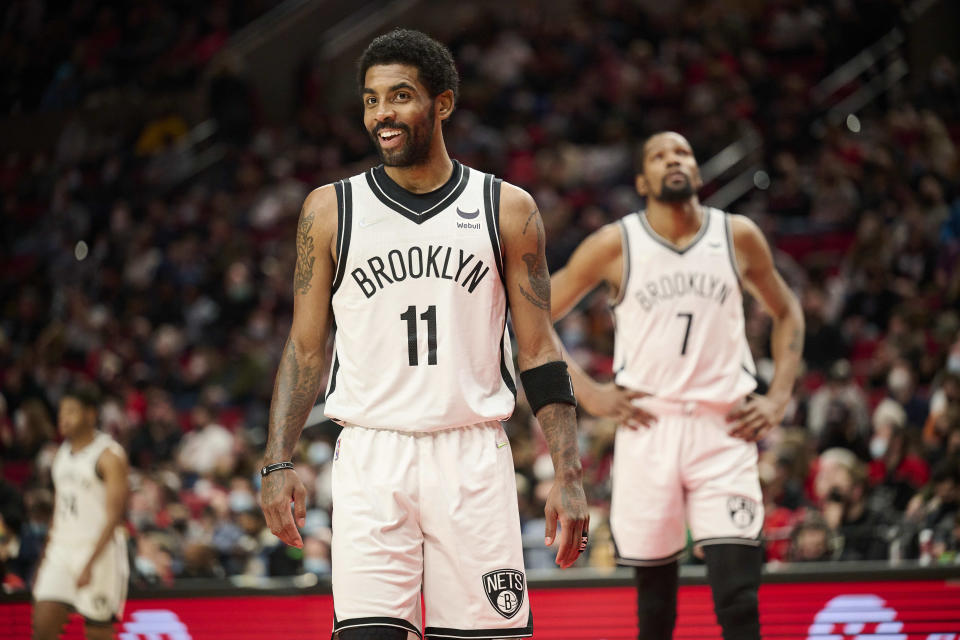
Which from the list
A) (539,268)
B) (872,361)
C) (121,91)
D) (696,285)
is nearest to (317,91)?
(121,91)

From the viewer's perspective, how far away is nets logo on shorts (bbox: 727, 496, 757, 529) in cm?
553

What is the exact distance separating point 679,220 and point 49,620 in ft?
14.5

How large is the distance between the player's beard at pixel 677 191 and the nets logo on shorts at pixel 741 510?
1.47m

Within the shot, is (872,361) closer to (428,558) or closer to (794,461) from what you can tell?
(794,461)

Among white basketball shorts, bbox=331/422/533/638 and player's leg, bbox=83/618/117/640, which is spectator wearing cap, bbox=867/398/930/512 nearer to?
player's leg, bbox=83/618/117/640

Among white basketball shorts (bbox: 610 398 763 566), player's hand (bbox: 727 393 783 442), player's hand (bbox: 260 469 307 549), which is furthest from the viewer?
player's hand (bbox: 727 393 783 442)

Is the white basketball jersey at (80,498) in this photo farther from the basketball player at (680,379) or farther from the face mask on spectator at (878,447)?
the face mask on spectator at (878,447)

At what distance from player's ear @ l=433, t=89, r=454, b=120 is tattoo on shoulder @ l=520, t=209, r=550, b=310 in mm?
432

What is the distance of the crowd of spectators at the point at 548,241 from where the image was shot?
33.0 ft

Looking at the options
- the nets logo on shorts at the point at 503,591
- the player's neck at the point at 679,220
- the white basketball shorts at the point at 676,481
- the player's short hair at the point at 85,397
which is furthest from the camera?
the player's short hair at the point at 85,397

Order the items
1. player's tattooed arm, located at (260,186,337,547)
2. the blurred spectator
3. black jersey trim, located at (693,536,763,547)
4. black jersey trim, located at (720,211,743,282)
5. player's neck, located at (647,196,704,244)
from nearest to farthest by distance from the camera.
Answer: player's tattooed arm, located at (260,186,337,547)
black jersey trim, located at (693,536,763,547)
black jersey trim, located at (720,211,743,282)
player's neck, located at (647,196,704,244)
the blurred spectator

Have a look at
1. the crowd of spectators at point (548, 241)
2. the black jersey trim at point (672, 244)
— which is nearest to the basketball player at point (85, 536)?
the crowd of spectators at point (548, 241)

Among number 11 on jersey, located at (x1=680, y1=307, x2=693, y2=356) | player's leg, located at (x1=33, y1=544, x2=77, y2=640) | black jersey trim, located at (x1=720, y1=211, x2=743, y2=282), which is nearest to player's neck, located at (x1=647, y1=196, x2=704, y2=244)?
black jersey trim, located at (x1=720, y1=211, x2=743, y2=282)

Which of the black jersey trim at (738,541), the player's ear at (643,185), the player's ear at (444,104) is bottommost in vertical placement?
the black jersey trim at (738,541)
